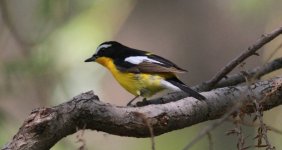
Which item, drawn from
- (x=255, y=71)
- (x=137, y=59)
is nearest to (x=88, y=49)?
(x=137, y=59)

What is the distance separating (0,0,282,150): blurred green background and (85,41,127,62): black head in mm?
45

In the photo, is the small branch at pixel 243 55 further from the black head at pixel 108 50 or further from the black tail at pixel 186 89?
the black head at pixel 108 50

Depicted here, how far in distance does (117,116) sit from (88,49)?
6.59 feet

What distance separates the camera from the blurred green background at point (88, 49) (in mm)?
4305

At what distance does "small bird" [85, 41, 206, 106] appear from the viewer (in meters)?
4.13

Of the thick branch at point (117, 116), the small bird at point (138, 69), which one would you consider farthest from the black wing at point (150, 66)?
the thick branch at point (117, 116)

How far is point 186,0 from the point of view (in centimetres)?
684

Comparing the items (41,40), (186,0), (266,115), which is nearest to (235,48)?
(186,0)

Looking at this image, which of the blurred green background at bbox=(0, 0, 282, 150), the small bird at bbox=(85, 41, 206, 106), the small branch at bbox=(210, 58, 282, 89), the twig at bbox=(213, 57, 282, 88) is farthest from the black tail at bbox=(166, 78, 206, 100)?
the blurred green background at bbox=(0, 0, 282, 150)

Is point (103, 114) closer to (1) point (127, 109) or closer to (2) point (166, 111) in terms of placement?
(1) point (127, 109)

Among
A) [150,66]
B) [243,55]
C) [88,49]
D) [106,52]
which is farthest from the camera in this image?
[106,52]

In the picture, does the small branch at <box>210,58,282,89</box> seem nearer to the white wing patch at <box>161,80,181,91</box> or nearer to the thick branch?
the white wing patch at <box>161,80,181,91</box>

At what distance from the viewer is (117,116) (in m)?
2.64

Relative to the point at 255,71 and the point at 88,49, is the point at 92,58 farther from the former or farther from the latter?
the point at 255,71
